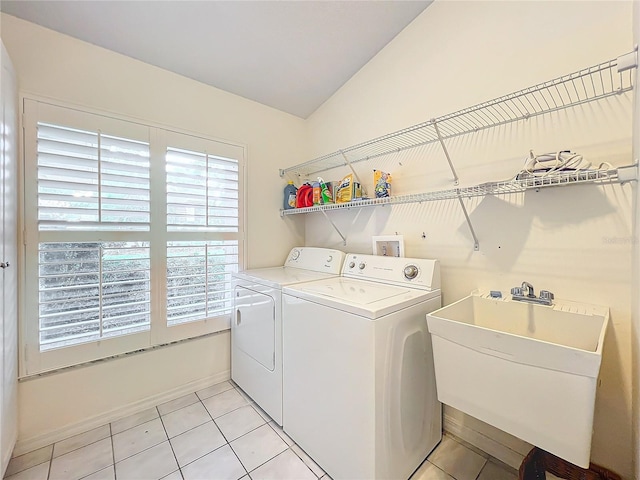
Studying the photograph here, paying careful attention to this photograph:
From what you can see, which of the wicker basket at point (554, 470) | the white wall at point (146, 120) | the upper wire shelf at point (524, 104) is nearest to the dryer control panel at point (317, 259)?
the white wall at point (146, 120)

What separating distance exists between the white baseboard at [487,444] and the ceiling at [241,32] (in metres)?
2.54

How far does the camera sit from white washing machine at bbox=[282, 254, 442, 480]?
3.90ft

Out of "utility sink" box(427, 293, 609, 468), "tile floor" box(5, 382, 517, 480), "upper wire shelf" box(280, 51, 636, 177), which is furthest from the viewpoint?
"tile floor" box(5, 382, 517, 480)

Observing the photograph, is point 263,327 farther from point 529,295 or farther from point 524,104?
point 524,104

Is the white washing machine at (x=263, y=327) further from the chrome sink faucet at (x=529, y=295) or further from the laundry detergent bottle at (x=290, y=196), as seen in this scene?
the chrome sink faucet at (x=529, y=295)

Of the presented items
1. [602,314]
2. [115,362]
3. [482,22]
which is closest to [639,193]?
[602,314]

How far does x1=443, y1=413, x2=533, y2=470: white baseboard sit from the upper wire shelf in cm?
167

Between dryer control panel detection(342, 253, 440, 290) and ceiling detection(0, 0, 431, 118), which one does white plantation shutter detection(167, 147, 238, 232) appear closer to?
ceiling detection(0, 0, 431, 118)

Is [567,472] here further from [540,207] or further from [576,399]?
[540,207]

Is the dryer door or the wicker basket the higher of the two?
the dryer door

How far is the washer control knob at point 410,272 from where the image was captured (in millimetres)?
1600

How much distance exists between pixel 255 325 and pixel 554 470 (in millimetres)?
1716

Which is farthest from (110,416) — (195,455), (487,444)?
(487,444)

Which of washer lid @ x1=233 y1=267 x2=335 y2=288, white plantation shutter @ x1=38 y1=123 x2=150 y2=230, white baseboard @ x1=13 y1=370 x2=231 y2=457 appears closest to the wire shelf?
washer lid @ x1=233 y1=267 x2=335 y2=288
